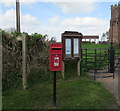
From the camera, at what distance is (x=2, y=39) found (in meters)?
4.65

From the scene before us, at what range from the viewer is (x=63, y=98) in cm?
377

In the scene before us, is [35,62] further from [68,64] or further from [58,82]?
[68,64]

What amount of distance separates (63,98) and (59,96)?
171 millimetres

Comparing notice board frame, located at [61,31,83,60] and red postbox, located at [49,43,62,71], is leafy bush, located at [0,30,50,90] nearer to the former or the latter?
notice board frame, located at [61,31,83,60]

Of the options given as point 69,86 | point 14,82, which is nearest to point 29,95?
point 14,82

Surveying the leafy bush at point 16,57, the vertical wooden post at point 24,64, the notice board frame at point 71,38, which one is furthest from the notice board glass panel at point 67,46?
the vertical wooden post at point 24,64

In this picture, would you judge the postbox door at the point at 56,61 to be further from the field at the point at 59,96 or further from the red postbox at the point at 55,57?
the field at the point at 59,96

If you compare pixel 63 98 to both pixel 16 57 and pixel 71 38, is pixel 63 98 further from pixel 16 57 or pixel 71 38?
pixel 71 38

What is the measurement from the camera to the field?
11.2 ft

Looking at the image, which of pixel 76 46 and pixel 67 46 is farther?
pixel 76 46

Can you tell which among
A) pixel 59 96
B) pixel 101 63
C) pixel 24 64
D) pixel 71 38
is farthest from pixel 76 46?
pixel 59 96

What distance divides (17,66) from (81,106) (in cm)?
257

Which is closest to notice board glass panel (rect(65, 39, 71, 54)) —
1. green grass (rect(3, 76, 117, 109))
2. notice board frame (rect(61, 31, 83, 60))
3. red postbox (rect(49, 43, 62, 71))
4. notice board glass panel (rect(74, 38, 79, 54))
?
notice board frame (rect(61, 31, 83, 60))

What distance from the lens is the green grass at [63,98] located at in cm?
339
